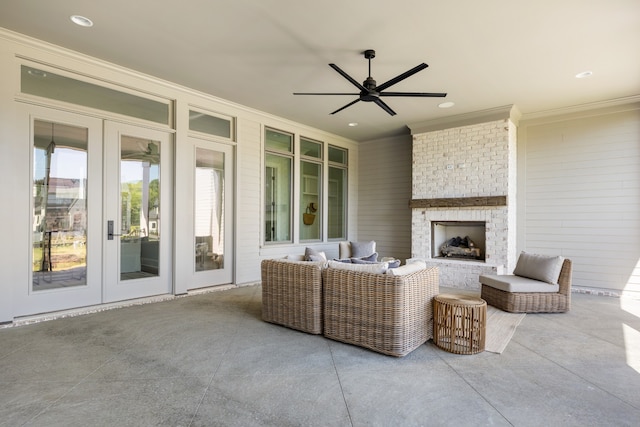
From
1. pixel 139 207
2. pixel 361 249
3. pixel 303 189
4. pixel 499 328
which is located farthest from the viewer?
pixel 303 189

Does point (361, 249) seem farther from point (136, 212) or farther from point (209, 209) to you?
point (136, 212)

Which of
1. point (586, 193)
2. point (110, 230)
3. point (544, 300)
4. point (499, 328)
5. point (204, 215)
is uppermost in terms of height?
point (586, 193)

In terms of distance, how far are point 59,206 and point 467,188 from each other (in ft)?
20.7

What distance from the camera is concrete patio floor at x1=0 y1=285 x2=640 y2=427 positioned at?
84.6 inches

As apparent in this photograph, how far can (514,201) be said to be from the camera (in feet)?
21.0

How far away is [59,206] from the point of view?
4168 mm

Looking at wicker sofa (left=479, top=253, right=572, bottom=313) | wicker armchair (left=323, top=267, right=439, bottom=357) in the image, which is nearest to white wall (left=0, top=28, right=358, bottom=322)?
wicker armchair (left=323, top=267, right=439, bottom=357)

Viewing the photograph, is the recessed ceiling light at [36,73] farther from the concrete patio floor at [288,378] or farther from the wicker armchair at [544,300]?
the wicker armchair at [544,300]

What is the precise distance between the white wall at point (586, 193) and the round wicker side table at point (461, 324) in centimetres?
401

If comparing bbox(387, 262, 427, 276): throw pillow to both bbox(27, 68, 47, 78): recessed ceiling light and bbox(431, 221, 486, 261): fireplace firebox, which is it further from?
bbox(27, 68, 47, 78): recessed ceiling light

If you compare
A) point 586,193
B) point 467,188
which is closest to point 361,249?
point 467,188

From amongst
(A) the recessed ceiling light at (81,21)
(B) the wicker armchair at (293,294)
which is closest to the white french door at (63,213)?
(A) the recessed ceiling light at (81,21)

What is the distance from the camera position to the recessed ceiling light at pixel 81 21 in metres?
3.42

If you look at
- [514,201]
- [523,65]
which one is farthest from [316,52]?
[514,201]
